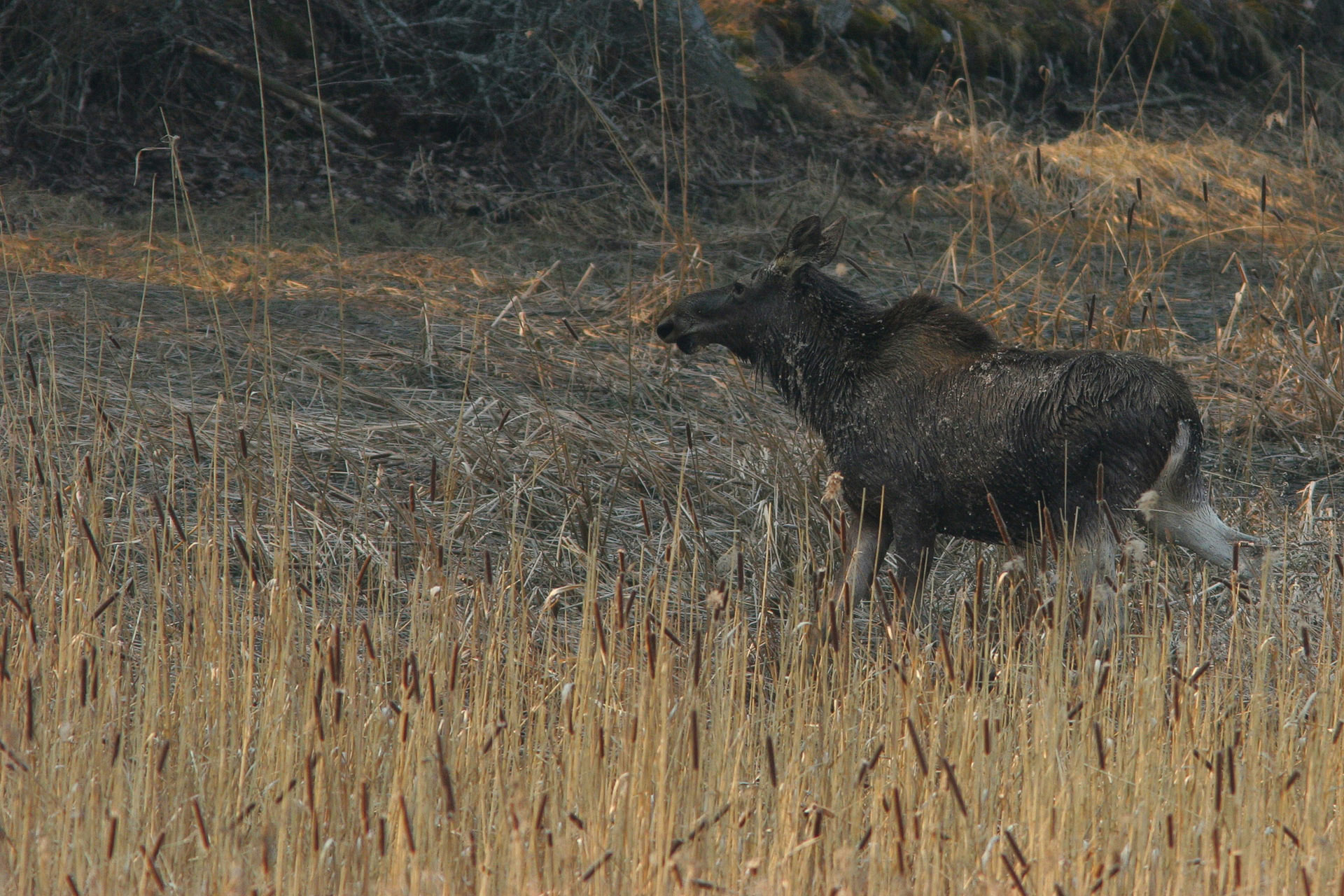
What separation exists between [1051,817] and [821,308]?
2.28m

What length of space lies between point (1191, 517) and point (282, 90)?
7.62 meters

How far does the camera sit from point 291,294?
817 centimetres

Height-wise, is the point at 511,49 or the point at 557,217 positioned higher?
the point at 511,49

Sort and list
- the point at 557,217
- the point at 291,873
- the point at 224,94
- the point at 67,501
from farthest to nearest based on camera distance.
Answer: the point at 224,94
the point at 557,217
the point at 67,501
the point at 291,873

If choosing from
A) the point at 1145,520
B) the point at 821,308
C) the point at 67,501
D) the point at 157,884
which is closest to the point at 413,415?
the point at 67,501

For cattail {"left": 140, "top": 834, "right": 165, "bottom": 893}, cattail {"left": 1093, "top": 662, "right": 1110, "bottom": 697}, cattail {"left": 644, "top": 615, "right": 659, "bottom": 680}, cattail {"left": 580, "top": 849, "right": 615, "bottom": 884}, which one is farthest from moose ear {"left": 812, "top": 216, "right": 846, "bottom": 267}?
cattail {"left": 140, "top": 834, "right": 165, "bottom": 893}

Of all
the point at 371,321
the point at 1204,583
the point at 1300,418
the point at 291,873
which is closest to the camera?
the point at 291,873

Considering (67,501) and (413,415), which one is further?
(413,415)

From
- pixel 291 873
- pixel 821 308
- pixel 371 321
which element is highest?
pixel 821 308

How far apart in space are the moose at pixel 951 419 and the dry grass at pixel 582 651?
26cm

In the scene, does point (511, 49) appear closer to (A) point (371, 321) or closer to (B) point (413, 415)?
(A) point (371, 321)

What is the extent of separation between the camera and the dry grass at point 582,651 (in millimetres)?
3180

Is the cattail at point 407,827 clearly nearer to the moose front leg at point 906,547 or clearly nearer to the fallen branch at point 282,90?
the moose front leg at point 906,547

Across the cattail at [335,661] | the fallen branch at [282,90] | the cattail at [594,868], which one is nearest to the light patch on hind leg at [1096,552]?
the cattail at [594,868]
